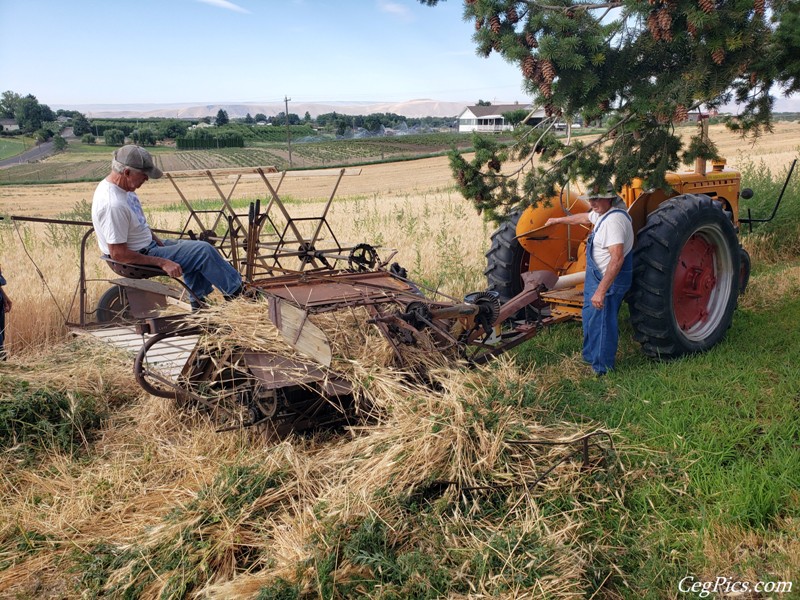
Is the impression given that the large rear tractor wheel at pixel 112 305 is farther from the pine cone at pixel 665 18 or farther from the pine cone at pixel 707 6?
the pine cone at pixel 707 6

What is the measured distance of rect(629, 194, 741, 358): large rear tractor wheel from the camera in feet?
16.5

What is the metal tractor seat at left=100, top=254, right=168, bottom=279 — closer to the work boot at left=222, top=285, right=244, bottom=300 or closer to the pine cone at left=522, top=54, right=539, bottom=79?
the work boot at left=222, top=285, right=244, bottom=300

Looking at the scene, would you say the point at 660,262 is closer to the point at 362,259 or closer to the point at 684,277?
the point at 684,277

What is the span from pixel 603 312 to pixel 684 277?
1062 mm

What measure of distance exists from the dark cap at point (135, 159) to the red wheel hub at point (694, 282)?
4207mm

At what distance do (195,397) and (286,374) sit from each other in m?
0.75

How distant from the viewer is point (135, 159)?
4805mm

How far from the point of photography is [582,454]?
3418 millimetres

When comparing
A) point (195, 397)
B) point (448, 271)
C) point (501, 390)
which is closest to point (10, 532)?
point (195, 397)

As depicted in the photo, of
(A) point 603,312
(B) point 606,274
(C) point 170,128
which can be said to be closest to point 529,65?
(B) point 606,274

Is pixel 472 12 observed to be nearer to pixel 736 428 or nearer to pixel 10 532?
pixel 736 428

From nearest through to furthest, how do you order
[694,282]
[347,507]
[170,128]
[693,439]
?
[347,507] → [693,439] → [694,282] → [170,128]

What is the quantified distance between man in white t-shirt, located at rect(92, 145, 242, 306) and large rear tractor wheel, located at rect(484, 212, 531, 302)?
2.46m

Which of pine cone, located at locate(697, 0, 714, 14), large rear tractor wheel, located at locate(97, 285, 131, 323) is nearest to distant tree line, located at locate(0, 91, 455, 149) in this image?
large rear tractor wheel, located at locate(97, 285, 131, 323)
